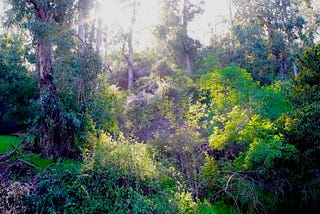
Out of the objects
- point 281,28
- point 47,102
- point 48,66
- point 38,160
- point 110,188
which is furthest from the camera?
point 281,28

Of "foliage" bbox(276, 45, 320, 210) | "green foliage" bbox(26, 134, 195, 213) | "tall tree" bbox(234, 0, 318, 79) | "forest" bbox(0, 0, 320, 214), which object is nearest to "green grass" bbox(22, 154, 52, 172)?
"forest" bbox(0, 0, 320, 214)

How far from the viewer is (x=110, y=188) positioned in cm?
743

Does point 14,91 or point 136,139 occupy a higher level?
point 14,91

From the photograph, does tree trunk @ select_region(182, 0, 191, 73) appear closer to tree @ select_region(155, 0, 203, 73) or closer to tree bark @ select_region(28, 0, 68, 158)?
tree @ select_region(155, 0, 203, 73)

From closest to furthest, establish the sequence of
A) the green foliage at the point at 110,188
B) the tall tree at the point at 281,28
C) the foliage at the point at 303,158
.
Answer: the green foliage at the point at 110,188 < the foliage at the point at 303,158 < the tall tree at the point at 281,28

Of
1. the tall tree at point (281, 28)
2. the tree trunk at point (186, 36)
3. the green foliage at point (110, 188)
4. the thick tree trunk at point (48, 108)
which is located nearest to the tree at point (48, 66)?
the thick tree trunk at point (48, 108)

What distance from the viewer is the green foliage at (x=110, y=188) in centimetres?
704

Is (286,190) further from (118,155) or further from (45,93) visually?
(45,93)

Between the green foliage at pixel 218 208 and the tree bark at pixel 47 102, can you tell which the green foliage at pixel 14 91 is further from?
the green foliage at pixel 218 208

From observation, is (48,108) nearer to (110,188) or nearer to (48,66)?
(48,66)

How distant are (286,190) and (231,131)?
2595 millimetres

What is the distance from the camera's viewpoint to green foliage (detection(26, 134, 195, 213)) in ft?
23.1

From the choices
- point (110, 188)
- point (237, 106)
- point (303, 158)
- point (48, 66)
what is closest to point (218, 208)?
point (303, 158)

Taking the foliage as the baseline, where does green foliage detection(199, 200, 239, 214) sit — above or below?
below
